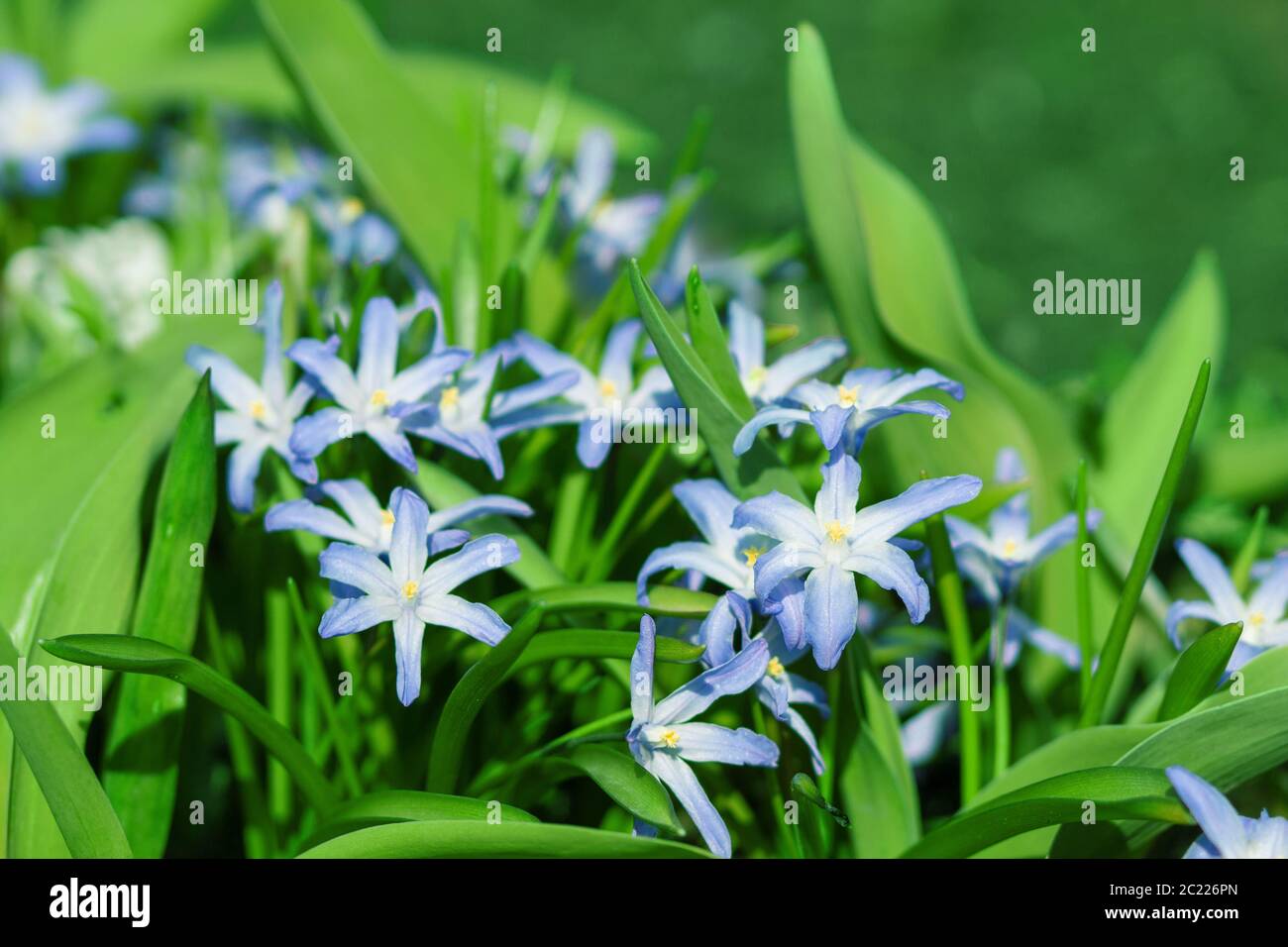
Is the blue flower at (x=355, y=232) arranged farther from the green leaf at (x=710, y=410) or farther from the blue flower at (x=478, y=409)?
the green leaf at (x=710, y=410)

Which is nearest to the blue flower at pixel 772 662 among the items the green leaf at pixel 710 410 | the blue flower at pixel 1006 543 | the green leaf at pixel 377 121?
the green leaf at pixel 710 410

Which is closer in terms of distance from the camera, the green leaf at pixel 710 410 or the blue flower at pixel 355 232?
the green leaf at pixel 710 410

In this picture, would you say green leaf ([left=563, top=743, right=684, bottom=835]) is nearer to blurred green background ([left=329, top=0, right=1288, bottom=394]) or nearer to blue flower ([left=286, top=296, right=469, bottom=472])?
blue flower ([left=286, top=296, right=469, bottom=472])

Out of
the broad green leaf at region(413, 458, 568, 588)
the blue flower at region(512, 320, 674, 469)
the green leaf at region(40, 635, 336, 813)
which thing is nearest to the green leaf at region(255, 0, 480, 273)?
the blue flower at region(512, 320, 674, 469)

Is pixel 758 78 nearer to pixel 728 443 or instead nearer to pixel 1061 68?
pixel 1061 68
